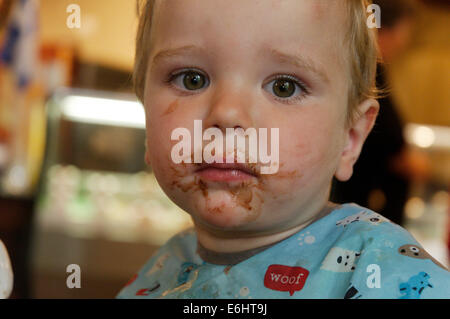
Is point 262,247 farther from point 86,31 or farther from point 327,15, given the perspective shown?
point 86,31

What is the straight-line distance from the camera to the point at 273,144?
2.23 feet

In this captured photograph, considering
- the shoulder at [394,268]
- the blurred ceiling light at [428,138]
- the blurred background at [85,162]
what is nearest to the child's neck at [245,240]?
the shoulder at [394,268]

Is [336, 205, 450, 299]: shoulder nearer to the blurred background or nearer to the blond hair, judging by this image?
the blond hair

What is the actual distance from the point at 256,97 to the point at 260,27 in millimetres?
82

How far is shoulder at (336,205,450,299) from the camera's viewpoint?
1.94 ft

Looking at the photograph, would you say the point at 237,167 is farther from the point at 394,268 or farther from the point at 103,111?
the point at 103,111

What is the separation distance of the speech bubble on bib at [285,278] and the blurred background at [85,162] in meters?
1.91

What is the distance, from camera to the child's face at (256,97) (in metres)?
0.66

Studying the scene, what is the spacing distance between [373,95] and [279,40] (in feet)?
0.84

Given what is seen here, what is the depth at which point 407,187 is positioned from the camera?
2.08 m

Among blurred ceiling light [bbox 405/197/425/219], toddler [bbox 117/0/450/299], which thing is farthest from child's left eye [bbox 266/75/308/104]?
blurred ceiling light [bbox 405/197/425/219]

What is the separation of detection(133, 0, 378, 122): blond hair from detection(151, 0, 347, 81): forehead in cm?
2

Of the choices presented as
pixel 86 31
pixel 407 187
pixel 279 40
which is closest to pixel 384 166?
pixel 407 187

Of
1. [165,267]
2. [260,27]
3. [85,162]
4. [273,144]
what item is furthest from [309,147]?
[85,162]
